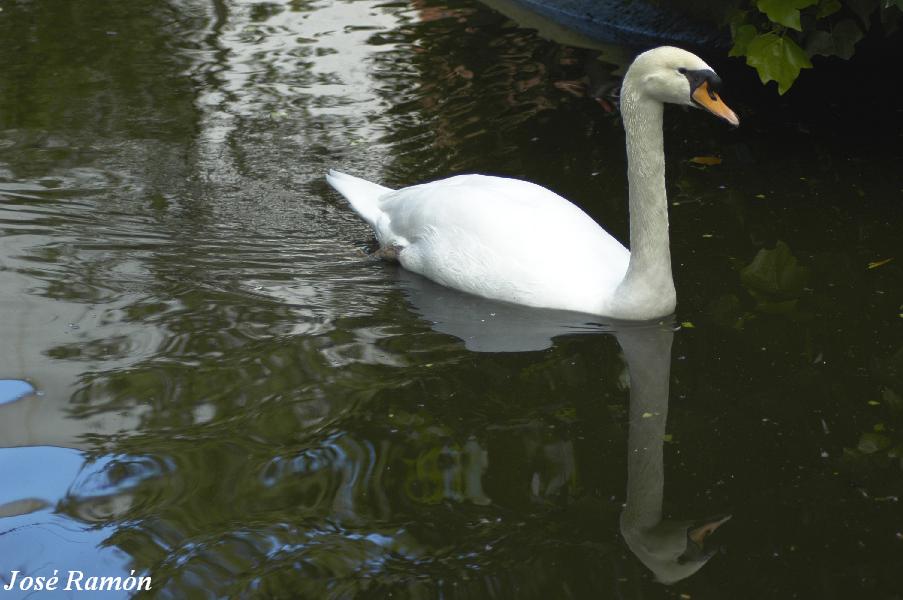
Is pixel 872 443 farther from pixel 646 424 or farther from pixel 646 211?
pixel 646 211

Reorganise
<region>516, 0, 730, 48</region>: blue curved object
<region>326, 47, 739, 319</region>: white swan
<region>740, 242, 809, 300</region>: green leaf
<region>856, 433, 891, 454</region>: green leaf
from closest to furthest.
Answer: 1. <region>856, 433, 891, 454</region>: green leaf
2. <region>326, 47, 739, 319</region>: white swan
3. <region>740, 242, 809, 300</region>: green leaf
4. <region>516, 0, 730, 48</region>: blue curved object

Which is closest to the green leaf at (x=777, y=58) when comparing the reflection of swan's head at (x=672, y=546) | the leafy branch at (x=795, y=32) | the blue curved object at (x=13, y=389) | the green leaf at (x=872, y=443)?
the leafy branch at (x=795, y=32)

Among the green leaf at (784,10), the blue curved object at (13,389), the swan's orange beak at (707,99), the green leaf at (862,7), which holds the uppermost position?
the swan's orange beak at (707,99)

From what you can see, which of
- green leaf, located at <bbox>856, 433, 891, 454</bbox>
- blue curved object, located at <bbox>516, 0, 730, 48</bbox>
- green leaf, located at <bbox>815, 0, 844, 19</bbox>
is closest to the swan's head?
green leaf, located at <bbox>856, 433, 891, 454</bbox>

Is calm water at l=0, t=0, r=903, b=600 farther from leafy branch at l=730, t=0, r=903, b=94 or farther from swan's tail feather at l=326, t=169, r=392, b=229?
leafy branch at l=730, t=0, r=903, b=94

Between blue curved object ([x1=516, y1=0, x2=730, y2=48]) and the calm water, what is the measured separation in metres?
1.48

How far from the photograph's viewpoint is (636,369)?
5.55 metres

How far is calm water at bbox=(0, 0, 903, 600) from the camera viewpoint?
14.0ft

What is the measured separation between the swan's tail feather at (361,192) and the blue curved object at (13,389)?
7.62 ft

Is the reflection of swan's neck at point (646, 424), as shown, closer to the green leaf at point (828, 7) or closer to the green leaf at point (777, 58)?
the green leaf at point (777, 58)

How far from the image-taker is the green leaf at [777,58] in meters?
7.14

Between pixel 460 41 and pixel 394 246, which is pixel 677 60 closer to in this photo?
pixel 394 246

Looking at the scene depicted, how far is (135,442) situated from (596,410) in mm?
1946

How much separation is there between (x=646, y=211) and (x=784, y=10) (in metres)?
2.00
